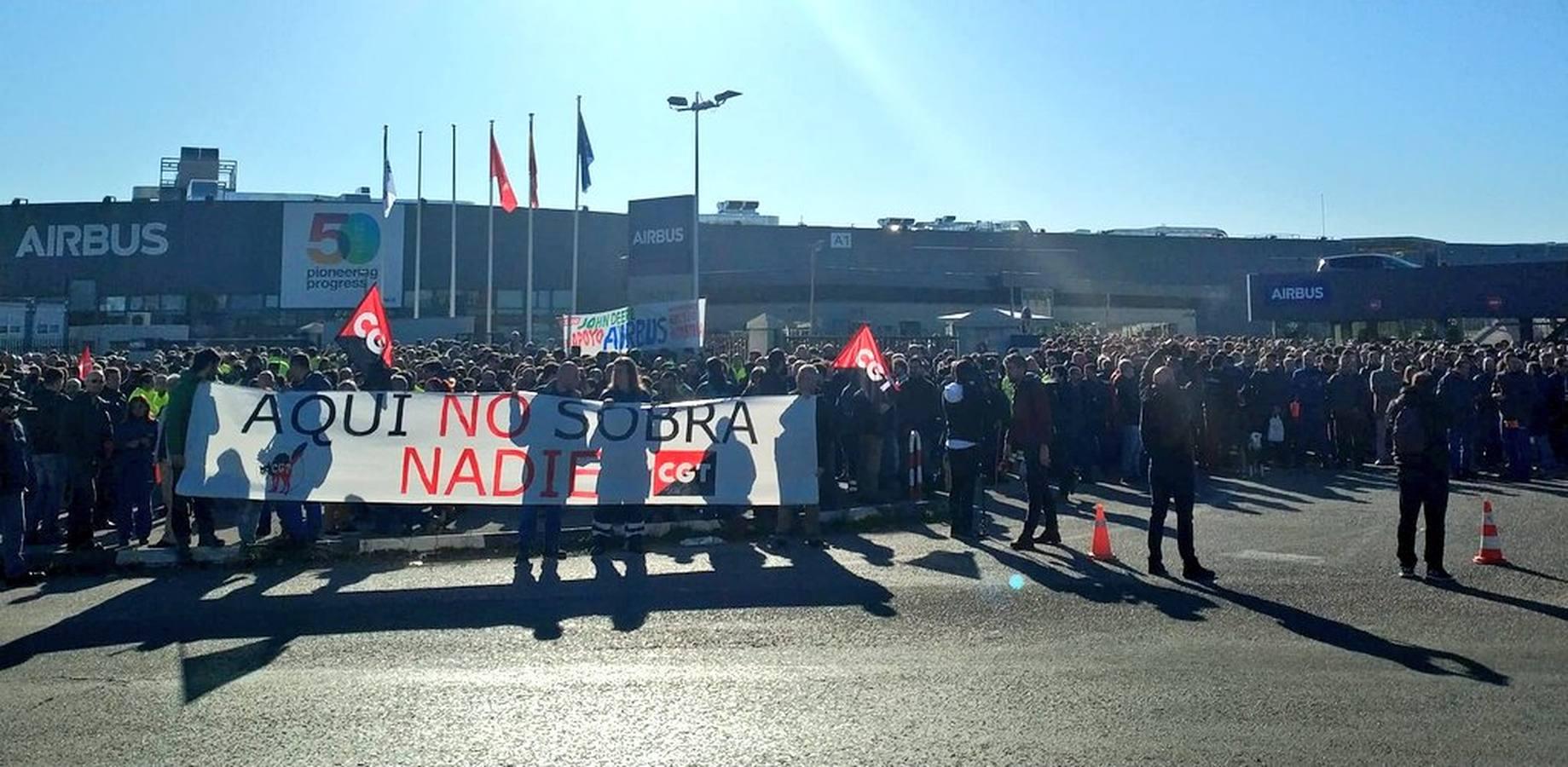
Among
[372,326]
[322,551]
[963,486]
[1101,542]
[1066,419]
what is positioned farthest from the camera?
[372,326]

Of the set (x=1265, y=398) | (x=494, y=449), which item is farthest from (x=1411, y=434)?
(x=1265, y=398)

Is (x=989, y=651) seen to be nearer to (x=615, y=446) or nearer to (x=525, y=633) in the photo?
(x=525, y=633)

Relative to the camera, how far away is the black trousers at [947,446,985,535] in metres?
12.0

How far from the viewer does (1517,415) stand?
16.9 metres

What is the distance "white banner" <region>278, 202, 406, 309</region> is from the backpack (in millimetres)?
54933

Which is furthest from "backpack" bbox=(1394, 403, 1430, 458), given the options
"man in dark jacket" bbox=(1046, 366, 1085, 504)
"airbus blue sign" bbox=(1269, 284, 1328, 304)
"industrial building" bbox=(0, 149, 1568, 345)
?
"industrial building" bbox=(0, 149, 1568, 345)

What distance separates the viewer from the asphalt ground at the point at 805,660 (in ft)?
19.4

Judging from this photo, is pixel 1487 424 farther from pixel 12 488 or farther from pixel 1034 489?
pixel 12 488

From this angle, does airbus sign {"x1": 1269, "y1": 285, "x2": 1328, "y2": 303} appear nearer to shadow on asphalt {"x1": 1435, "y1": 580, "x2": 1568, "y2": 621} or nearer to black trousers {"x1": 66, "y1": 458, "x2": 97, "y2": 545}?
shadow on asphalt {"x1": 1435, "y1": 580, "x2": 1568, "y2": 621}

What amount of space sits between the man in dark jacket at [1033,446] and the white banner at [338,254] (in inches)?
2055

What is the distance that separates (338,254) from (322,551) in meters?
52.3

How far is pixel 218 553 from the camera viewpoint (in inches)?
430

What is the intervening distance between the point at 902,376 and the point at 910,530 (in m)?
3.01

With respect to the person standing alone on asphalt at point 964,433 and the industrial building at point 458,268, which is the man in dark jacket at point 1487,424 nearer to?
the person standing alone on asphalt at point 964,433
